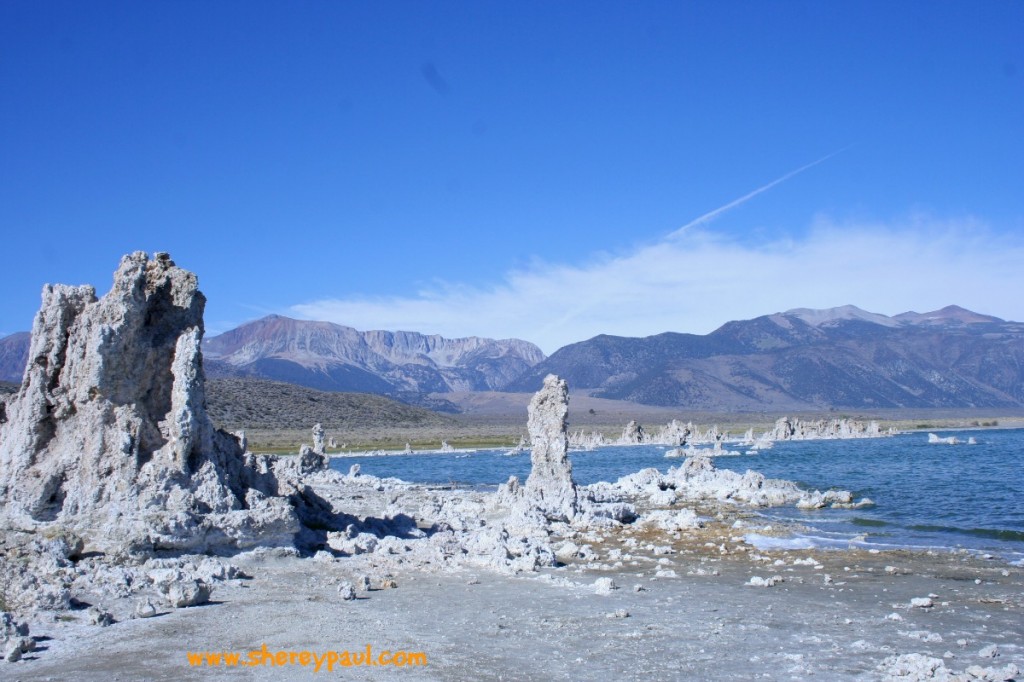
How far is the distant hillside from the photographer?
9219 centimetres

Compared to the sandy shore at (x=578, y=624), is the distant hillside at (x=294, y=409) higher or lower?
higher

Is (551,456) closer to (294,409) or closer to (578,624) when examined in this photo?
(578,624)

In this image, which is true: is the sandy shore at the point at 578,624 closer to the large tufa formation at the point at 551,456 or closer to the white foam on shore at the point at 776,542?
the white foam on shore at the point at 776,542

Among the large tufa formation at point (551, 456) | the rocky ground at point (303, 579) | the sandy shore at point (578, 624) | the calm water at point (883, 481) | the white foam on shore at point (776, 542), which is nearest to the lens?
the sandy shore at point (578, 624)

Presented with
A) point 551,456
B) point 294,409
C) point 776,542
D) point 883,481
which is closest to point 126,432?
point 551,456

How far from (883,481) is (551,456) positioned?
2042 cm

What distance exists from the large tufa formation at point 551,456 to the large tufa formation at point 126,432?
10607 millimetres

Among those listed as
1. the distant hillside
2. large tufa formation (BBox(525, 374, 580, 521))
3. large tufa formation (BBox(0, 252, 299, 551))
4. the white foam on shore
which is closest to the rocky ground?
large tufa formation (BBox(0, 252, 299, 551))

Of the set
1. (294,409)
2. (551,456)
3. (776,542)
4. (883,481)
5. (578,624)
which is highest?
(294,409)

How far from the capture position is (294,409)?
104812 millimetres

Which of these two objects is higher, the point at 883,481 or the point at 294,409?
the point at 294,409

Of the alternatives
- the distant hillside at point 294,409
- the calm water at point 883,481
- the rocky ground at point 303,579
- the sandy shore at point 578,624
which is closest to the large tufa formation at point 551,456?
the rocky ground at point 303,579

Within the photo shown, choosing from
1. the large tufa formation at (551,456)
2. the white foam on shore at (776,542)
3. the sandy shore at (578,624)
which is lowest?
the white foam on shore at (776,542)

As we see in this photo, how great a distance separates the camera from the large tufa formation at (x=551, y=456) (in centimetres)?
2472
